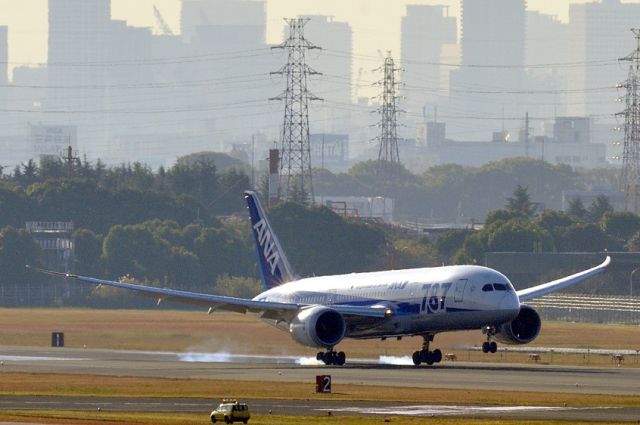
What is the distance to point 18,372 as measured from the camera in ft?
283

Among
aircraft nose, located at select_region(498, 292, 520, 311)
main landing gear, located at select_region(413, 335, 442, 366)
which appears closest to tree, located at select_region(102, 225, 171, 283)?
main landing gear, located at select_region(413, 335, 442, 366)

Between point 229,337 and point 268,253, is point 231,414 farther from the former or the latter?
point 229,337

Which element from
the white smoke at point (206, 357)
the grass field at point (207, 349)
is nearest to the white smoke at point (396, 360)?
the grass field at point (207, 349)

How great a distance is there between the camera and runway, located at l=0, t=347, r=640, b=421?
2530 inches

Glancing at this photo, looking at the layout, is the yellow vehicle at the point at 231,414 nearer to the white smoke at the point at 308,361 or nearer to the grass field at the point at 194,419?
the grass field at the point at 194,419

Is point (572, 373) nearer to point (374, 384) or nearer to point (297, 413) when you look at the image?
point (374, 384)

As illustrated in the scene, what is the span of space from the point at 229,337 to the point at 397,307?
82.1ft

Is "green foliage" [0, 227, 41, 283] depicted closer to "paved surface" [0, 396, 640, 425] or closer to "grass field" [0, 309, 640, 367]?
"grass field" [0, 309, 640, 367]

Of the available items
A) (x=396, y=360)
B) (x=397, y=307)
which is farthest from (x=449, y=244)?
(x=397, y=307)

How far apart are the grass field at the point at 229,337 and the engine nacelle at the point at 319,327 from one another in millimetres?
10157

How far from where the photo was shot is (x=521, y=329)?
90812 mm

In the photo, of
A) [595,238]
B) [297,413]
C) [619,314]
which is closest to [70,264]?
[595,238]

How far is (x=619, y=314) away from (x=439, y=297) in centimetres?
5220

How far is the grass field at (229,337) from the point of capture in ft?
343
